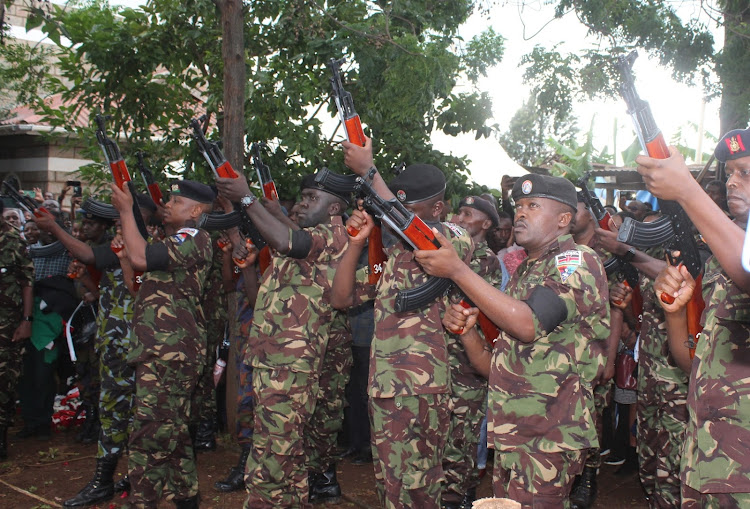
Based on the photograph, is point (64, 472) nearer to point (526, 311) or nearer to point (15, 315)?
point (15, 315)

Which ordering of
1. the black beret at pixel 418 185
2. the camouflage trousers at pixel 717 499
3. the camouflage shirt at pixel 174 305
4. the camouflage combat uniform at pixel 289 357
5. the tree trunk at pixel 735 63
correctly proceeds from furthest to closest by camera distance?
1. the tree trunk at pixel 735 63
2. the camouflage shirt at pixel 174 305
3. the camouflage combat uniform at pixel 289 357
4. the black beret at pixel 418 185
5. the camouflage trousers at pixel 717 499

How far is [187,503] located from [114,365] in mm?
1327

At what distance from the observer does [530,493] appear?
10.3 feet

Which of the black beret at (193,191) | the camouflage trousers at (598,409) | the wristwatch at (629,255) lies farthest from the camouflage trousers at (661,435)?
the black beret at (193,191)

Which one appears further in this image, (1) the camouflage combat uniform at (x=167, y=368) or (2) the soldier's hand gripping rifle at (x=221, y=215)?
(2) the soldier's hand gripping rifle at (x=221, y=215)

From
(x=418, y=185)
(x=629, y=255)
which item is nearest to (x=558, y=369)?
(x=418, y=185)

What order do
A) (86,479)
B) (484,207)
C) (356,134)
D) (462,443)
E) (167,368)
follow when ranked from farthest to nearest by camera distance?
(86,479)
(484,207)
(462,443)
(167,368)
(356,134)

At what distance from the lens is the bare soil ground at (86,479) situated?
5449 mm

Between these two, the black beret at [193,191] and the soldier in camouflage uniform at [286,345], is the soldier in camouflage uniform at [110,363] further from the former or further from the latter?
the soldier in camouflage uniform at [286,345]

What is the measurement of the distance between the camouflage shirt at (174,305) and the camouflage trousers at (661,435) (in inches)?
125

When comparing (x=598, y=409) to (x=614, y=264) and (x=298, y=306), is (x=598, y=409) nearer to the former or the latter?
(x=614, y=264)

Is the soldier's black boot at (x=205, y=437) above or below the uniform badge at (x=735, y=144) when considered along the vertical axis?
below

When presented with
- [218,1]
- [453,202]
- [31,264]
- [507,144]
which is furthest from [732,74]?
[507,144]

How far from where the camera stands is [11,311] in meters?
6.64
